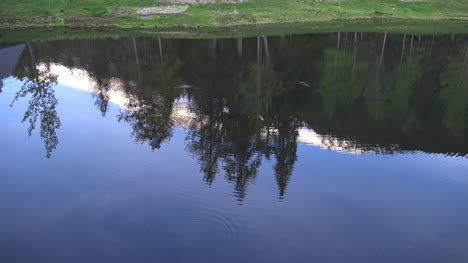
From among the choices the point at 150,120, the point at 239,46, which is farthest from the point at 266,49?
the point at 150,120

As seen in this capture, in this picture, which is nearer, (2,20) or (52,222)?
(52,222)

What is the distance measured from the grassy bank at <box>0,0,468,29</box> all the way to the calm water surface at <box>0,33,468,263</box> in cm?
3358

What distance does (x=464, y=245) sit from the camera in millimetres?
16234

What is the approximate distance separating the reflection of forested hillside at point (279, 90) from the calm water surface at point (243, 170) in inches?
8.5

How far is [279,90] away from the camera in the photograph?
124ft

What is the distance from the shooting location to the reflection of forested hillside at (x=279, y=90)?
85.5 ft

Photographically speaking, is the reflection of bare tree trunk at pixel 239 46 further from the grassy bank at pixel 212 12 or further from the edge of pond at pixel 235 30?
the grassy bank at pixel 212 12

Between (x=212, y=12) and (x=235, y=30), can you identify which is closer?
(x=235, y=30)

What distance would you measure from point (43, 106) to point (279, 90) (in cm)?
2241

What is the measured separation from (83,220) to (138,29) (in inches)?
2386

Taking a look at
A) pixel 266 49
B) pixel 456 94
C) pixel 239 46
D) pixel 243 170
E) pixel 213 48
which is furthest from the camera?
pixel 239 46

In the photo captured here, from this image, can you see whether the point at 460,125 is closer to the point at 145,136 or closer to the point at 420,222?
the point at 420,222

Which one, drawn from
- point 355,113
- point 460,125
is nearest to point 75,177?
point 355,113

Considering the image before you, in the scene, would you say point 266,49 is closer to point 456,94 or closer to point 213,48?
point 213,48
